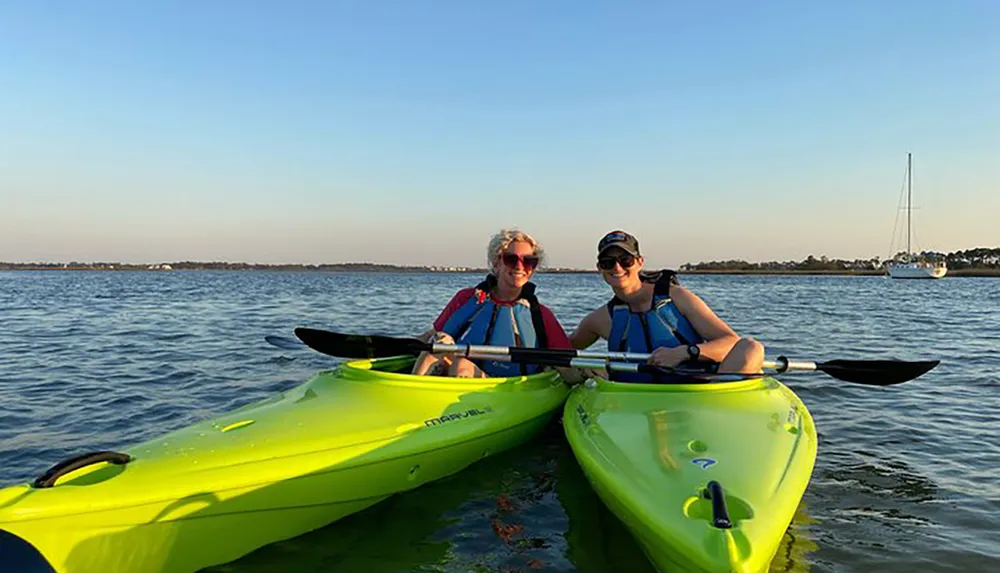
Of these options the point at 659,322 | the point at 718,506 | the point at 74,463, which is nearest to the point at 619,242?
the point at 659,322

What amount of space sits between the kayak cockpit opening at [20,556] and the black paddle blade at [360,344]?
8.53 ft

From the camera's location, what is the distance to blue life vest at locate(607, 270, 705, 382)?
14.5 feet

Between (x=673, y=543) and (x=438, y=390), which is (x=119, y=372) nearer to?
(x=438, y=390)

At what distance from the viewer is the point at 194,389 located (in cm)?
701

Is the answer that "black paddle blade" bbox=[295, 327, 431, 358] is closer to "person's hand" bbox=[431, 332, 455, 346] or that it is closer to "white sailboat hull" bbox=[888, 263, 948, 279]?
"person's hand" bbox=[431, 332, 455, 346]

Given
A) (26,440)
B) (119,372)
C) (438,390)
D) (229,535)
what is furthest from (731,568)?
(119,372)

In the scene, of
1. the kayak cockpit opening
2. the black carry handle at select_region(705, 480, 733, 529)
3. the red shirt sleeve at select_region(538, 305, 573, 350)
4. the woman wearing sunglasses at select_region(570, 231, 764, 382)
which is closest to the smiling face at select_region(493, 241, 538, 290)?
the red shirt sleeve at select_region(538, 305, 573, 350)

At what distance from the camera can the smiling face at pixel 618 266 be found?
→ 421cm

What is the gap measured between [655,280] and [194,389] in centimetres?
511

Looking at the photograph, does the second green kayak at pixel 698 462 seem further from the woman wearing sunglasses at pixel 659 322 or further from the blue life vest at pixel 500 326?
the blue life vest at pixel 500 326

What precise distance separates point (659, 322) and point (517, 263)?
1.07m

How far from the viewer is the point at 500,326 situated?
16.1 feet

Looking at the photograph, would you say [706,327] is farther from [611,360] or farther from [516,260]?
[516,260]

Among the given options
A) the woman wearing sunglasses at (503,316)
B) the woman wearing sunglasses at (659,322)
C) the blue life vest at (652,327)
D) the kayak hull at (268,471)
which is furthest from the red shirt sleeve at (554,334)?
the kayak hull at (268,471)
